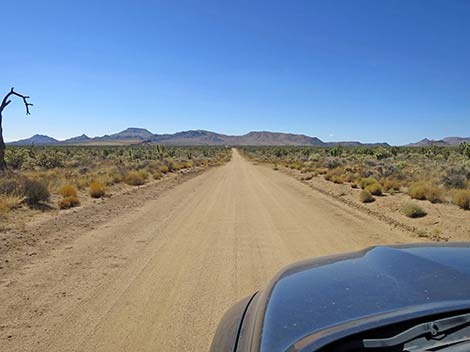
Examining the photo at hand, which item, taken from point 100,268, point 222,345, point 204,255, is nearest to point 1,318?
point 100,268

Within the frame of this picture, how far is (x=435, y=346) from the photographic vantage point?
173 centimetres

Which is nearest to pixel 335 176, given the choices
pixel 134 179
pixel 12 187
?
pixel 134 179

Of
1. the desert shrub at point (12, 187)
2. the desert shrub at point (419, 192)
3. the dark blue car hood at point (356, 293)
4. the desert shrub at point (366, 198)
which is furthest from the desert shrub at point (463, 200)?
the desert shrub at point (12, 187)

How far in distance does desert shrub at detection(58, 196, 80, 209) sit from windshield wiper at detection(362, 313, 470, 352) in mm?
13128

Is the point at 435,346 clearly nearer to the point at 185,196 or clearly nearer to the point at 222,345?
the point at 222,345

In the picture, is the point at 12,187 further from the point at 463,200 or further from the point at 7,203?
the point at 463,200

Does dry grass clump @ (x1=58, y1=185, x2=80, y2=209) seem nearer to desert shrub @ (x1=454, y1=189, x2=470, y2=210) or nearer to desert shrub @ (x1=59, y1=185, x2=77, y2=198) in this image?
desert shrub @ (x1=59, y1=185, x2=77, y2=198)

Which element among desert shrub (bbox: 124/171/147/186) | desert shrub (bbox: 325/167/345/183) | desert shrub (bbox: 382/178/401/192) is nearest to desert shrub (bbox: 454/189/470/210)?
desert shrub (bbox: 382/178/401/192)

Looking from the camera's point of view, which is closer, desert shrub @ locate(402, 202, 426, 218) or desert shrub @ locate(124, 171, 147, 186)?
desert shrub @ locate(402, 202, 426, 218)

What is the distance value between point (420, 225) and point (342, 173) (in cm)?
1404

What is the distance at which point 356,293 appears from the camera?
215 cm

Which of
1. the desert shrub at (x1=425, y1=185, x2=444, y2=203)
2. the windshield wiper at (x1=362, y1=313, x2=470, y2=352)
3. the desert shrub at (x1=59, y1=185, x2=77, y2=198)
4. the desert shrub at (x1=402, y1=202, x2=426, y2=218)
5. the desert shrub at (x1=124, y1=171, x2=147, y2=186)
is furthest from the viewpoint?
the desert shrub at (x1=124, y1=171, x2=147, y2=186)

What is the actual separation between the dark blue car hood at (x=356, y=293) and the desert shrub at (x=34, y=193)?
41.7ft

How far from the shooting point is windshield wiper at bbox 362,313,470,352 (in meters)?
1.71
